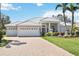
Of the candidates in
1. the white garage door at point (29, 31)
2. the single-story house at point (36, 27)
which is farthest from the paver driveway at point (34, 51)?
the white garage door at point (29, 31)

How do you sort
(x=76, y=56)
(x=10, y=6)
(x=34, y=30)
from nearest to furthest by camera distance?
(x=76, y=56)
(x=10, y=6)
(x=34, y=30)

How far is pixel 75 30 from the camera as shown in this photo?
2395 centimetres

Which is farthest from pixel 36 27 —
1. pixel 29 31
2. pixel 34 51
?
→ pixel 34 51

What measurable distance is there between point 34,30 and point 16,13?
7707 millimetres

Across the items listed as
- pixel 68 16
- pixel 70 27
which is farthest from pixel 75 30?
pixel 68 16

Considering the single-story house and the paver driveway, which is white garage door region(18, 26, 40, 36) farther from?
the paver driveway

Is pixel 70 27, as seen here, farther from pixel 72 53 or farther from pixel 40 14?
pixel 72 53

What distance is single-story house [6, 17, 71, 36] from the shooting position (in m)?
23.0

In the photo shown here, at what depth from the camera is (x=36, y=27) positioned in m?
26.8

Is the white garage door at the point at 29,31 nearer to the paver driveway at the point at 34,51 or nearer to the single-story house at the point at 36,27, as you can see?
the single-story house at the point at 36,27

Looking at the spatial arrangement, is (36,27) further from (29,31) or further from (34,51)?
(34,51)

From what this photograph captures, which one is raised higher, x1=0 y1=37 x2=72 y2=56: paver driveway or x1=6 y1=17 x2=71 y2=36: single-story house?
x1=6 y1=17 x2=71 y2=36: single-story house

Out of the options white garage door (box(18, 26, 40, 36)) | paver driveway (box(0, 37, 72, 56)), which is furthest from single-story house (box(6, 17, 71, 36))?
paver driveway (box(0, 37, 72, 56))

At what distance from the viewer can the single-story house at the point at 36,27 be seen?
75.6 feet
